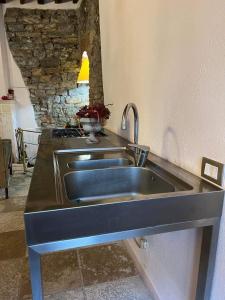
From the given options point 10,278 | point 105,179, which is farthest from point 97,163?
point 10,278

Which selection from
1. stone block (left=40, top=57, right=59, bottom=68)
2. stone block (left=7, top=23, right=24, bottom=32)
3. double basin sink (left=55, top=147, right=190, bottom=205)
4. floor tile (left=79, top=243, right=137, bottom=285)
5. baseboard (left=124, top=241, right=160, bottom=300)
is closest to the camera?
double basin sink (left=55, top=147, right=190, bottom=205)

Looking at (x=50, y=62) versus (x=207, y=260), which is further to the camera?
(x=50, y=62)

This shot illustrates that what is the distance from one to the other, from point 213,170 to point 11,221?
233cm

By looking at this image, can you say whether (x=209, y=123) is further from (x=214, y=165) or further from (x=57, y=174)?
(x=57, y=174)

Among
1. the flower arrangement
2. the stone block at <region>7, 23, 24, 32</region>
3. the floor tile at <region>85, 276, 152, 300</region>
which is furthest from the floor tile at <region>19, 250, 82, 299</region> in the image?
the stone block at <region>7, 23, 24, 32</region>

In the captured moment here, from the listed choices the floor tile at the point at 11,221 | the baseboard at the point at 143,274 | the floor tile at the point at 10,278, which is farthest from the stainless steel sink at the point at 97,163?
the floor tile at the point at 11,221

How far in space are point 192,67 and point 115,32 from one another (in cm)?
143

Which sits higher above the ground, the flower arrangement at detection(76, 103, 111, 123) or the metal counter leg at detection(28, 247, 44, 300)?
the flower arrangement at detection(76, 103, 111, 123)

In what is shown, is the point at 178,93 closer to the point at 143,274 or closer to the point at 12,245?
the point at 143,274

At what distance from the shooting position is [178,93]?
3.84ft

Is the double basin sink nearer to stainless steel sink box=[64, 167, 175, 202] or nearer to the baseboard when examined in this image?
stainless steel sink box=[64, 167, 175, 202]

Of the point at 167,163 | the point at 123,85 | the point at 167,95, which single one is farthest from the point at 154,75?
the point at 123,85

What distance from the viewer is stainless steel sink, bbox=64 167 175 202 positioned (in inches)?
47.2

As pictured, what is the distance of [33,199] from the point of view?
829 millimetres
